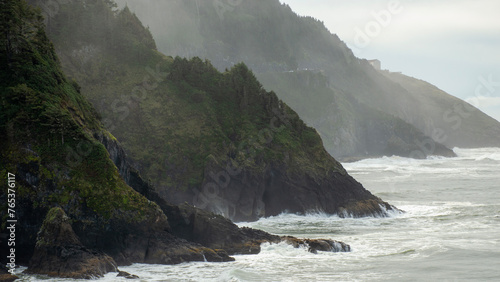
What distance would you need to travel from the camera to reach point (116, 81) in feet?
202

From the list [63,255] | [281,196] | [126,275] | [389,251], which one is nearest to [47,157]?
[63,255]

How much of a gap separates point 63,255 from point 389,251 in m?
21.7

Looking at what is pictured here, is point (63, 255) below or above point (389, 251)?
above

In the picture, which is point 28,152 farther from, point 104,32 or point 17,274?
point 104,32

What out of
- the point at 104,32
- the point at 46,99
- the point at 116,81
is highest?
the point at 104,32

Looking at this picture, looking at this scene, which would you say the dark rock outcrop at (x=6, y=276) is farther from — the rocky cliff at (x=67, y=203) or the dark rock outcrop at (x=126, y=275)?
the dark rock outcrop at (x=126, y=275)

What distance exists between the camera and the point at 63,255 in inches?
1083

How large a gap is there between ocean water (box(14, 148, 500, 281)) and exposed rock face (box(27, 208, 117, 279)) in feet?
2.83

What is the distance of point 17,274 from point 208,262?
36.5ft

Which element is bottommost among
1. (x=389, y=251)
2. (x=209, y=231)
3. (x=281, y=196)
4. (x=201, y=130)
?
(x=389, y=251)

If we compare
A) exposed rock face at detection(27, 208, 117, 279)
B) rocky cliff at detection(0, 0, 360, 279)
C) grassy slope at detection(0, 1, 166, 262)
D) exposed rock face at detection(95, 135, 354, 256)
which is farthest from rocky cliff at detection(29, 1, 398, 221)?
exposed rock face at detection(27, 208, 117, 279)

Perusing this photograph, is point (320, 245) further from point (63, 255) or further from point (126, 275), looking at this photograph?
point (63, 255)

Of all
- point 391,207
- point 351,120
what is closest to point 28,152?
point 391,207

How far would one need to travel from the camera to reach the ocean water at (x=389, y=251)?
29359 millimetres
